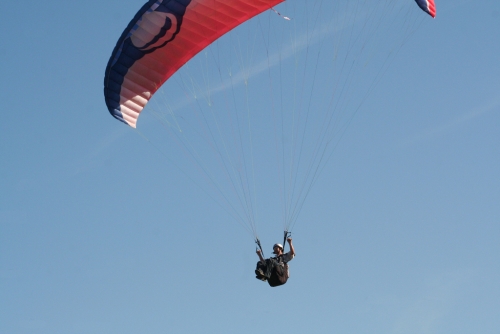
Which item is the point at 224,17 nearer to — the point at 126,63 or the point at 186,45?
the point at 186,45

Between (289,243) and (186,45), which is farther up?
(186,45)

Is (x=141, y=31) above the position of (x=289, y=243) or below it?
above

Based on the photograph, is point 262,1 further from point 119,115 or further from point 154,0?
point 119,115

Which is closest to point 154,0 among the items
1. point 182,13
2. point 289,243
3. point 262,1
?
point 182,13

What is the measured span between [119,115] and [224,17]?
292cm

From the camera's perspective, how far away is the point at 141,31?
17391mm

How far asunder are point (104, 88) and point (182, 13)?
2271 millimetres

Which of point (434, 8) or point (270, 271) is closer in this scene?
point (270, 271)

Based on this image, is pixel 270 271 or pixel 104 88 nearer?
pixel 270 271

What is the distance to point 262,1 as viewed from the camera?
1777 cm

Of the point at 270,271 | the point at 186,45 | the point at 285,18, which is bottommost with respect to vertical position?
the point at 270,271

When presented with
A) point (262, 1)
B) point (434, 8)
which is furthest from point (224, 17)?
point (434, 8)

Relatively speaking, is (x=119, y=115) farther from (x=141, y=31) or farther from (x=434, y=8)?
(x=434, y=8)

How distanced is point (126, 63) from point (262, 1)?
9.76ft
